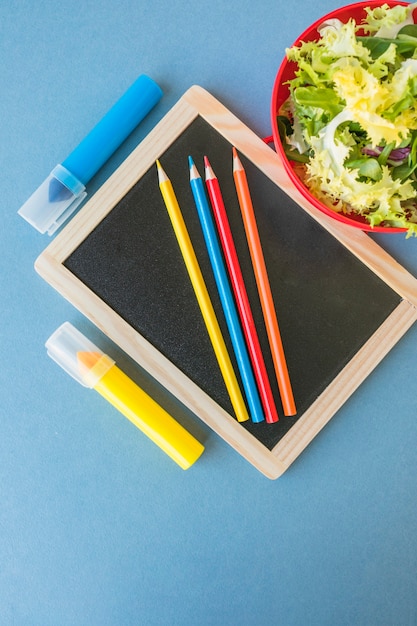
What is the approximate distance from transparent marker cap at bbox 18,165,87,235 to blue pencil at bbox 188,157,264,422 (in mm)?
102

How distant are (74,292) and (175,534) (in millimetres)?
228

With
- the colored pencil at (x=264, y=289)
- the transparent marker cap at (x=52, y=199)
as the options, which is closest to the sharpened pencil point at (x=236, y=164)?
the colored pencil at (x=264, y=289)

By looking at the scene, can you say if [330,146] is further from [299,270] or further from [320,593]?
[320,593]

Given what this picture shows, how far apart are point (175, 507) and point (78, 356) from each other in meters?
0.16

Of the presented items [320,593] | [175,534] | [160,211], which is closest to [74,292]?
[160,211]

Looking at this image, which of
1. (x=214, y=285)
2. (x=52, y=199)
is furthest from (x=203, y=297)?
(x=52, y=199)

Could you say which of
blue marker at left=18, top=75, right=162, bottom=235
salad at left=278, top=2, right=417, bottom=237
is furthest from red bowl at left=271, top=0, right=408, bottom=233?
blue marker at left=18, top=75, right=162, bottom=235

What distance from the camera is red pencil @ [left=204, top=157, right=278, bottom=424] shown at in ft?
1.51

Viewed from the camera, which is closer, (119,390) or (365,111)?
(365,111)

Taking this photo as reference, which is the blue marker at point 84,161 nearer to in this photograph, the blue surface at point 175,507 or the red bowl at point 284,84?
the blue surface at point 175,507

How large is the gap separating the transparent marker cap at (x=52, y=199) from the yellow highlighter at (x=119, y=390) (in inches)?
3.6

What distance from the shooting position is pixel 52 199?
473mm

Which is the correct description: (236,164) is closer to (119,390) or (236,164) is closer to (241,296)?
(241,296)

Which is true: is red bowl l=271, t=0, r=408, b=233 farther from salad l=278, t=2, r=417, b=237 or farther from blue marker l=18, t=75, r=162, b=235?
blue marker l=18, t=75, r=162, b=235
